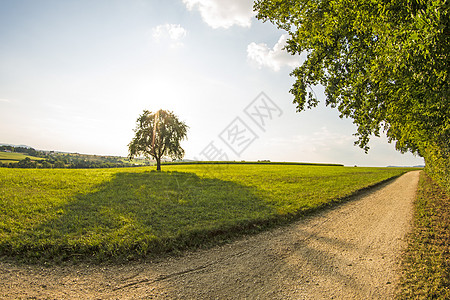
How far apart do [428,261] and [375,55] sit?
6.79 metres

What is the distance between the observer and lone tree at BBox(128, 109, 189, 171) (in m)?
32.8

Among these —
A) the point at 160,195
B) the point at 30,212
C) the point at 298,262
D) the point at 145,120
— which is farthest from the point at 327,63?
the point at 145,120

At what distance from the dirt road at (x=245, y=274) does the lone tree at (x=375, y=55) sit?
188 inches

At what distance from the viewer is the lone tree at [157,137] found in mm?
32844

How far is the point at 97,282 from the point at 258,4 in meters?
13.8

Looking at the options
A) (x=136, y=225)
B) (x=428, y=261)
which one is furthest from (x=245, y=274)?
(x=428, y=261)

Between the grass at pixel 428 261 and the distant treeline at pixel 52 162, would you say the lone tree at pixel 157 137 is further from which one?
the grass at pixel 428 261

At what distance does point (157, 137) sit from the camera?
33.2m

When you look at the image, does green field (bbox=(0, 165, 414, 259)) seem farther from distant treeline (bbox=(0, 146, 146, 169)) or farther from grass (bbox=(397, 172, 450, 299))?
distant treeline (bbox=(0, 146, 146, 169))

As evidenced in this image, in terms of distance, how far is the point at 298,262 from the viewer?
5438mm

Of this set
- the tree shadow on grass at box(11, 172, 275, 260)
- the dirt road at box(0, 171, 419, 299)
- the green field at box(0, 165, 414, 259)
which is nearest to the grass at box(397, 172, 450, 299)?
the dirt road at box(0, 171, 419, 299)

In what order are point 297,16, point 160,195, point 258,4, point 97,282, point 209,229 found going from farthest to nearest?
point 160,195 → point 258,4 → point 297,16 → point 209,229 → point 97,282

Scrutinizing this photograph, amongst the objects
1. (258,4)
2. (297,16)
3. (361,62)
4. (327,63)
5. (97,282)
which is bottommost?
(97,282)

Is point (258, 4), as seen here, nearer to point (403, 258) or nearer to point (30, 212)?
point (403, 258)
